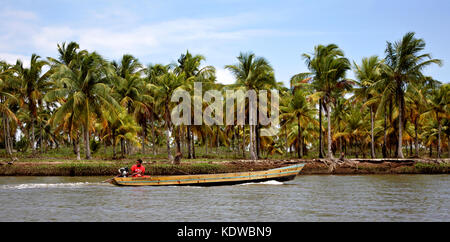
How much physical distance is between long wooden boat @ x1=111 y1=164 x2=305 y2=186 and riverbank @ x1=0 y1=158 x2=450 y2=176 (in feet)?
19.3

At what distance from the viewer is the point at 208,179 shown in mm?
24594

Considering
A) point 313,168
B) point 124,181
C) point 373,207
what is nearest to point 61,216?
point 124,181

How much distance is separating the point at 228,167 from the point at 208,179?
8176 mm

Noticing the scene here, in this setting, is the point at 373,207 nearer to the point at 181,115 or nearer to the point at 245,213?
the point at 245,213

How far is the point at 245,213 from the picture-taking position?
653 inches

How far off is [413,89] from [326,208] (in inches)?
837

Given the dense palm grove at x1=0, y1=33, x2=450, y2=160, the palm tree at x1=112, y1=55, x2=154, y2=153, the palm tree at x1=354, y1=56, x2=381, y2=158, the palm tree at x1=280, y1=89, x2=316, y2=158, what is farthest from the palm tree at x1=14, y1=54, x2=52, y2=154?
the palm tree at x1=354, y1=56, x2=381, y2=158

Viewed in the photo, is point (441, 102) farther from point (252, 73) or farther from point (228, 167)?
point (228, 167)

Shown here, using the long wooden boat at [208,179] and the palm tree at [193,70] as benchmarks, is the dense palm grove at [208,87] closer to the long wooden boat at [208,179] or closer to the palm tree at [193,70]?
the palm tree at [193,70]

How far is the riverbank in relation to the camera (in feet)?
104

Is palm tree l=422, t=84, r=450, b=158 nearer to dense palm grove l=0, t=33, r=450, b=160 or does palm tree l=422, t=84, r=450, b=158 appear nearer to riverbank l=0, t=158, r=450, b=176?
dense palm grove l=0, t=33, r=450, b=160

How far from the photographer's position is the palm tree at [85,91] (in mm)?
36656

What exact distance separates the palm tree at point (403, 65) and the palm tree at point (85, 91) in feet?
74.0
